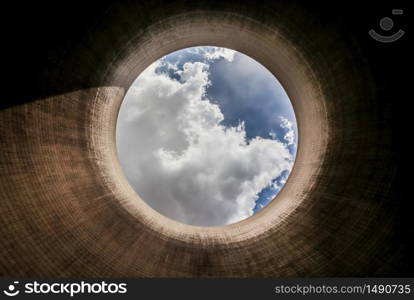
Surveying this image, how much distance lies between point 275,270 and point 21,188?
595 centimetres

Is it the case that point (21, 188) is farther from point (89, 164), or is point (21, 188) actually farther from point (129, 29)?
point (129, 29)

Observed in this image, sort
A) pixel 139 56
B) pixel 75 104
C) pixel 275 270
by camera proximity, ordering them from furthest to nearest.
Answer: pixel 139 56 → pixel 275 270 → pixel 75 104

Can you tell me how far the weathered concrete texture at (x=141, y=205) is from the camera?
210 inches

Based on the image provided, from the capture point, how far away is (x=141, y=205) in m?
7.04

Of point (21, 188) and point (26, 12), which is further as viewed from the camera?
point (21, 188)

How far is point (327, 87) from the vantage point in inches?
229

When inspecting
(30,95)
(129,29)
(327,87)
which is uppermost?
(129,29)

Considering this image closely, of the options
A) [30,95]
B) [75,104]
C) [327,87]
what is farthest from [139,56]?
[327,87]

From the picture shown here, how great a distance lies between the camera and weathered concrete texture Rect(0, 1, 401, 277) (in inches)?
210

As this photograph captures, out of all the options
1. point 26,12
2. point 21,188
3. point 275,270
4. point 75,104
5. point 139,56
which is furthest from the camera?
point 139,56

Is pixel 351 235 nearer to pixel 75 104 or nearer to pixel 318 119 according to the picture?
pixel 318 119

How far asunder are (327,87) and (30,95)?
6.28 meters

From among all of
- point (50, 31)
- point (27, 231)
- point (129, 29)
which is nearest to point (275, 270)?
point (27, 231)

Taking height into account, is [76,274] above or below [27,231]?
below
